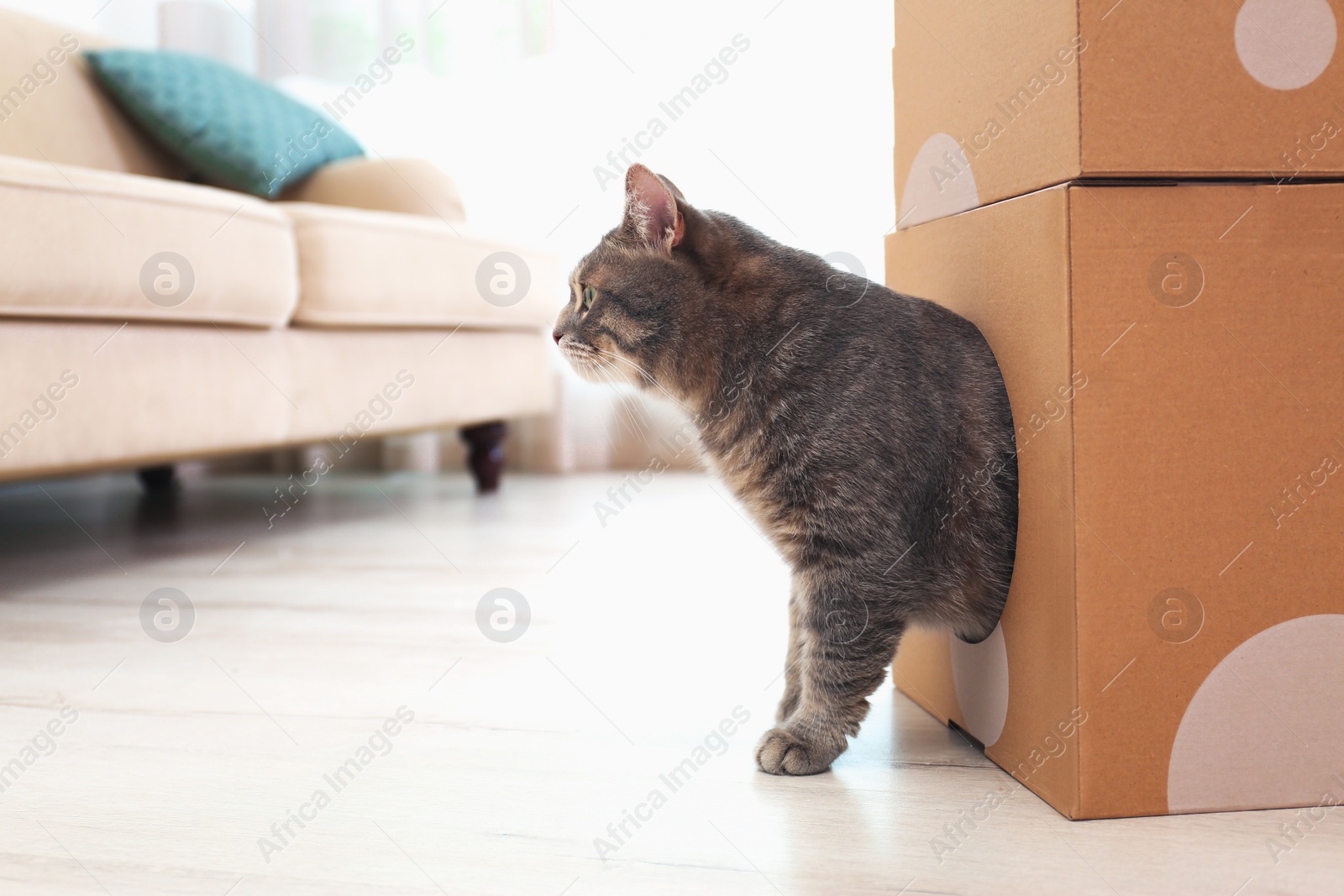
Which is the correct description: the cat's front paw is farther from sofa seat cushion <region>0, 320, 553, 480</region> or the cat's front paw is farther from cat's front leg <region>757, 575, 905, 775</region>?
sofa seat cushion <region>0, 320, 553, 480</region>

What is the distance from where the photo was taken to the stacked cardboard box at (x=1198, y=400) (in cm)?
82

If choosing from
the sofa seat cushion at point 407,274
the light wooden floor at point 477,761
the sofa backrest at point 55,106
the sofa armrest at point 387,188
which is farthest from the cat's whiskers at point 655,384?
the sofa backrest at point 55,106

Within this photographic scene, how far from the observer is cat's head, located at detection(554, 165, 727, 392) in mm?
1048

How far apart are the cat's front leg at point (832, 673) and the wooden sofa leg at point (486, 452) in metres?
2.05

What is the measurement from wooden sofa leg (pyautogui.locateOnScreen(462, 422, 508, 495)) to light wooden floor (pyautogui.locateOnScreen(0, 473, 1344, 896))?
0.99 m

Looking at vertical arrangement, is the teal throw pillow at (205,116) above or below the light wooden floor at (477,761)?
above

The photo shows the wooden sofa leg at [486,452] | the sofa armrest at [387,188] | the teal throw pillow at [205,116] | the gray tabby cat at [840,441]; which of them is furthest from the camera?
the wooden sofa leg at [486,452]

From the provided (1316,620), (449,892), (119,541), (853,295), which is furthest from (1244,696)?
(119,541)

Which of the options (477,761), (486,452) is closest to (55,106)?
(486,452)

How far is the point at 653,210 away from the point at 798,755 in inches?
22.5

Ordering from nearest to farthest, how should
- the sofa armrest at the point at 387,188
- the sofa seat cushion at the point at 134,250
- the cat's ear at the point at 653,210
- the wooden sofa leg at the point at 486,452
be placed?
1. the cat's ear at the point at 653,210
2. the sofa seat cushion at the point at 134,250
3. the sofa armrest at the point at 387,188
4. the wooden sofa leg at the point at 486,452

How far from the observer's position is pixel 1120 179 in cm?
82

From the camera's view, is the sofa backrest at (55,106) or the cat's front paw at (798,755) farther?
the sofa backrest at (55,106)

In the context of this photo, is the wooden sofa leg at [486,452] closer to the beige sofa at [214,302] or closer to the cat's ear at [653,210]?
the beige sofa at [214,302]
